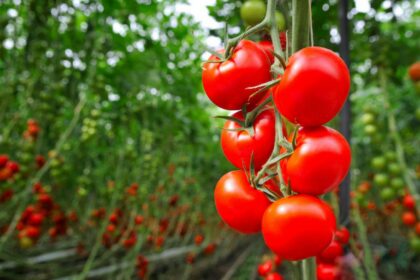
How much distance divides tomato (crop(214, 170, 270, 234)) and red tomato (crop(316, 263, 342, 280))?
26 centimetres

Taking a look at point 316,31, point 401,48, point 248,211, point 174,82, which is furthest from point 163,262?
point 248,211

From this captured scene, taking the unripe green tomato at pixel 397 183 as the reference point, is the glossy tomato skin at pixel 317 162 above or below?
above

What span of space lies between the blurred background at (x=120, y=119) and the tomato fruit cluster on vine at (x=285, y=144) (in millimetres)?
572

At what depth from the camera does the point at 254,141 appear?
0.45 meters

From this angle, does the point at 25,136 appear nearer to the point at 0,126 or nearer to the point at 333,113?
the point at 0,126

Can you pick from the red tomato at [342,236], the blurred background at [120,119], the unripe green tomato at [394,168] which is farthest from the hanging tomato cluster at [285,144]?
the unripe green tomato at [394,168]

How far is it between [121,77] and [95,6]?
393 millimetres

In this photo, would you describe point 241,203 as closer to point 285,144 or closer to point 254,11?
point 285,144

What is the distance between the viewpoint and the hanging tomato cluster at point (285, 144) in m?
0.39

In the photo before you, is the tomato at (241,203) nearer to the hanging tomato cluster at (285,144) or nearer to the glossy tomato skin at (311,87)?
the hanging tomato cluster at (285,144)

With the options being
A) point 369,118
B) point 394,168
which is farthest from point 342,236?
point 369,118

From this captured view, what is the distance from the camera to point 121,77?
6.67 ft

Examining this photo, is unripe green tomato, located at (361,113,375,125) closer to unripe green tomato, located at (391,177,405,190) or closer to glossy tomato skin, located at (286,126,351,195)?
unripe green tomato, located at (391,177,405,190)

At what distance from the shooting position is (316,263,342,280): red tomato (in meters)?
0.66
